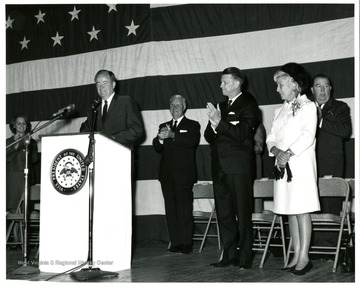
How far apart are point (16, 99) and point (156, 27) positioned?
239 centimetres

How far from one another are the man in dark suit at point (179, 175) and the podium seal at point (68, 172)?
1755 millimetres

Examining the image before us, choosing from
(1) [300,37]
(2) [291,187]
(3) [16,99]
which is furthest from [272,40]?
(3) [16,99]

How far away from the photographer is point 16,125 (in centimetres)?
654

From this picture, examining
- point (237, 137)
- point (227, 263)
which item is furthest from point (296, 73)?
point (227, 263)

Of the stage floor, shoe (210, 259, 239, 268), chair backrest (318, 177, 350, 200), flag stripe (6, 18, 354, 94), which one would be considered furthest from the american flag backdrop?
shoe (210, 259, 239, 268)

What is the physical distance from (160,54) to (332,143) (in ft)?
8.36

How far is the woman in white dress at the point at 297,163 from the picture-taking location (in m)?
3.88

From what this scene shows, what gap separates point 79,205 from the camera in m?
3.97

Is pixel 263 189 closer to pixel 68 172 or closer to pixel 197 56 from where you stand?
pixel 68 172

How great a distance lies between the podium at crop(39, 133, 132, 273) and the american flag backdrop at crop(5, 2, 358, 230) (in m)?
2.30

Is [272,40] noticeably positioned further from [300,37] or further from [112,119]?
[112,119]

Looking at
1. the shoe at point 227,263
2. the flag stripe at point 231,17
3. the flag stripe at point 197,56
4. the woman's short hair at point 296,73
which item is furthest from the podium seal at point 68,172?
the flag stripe at point 231,17

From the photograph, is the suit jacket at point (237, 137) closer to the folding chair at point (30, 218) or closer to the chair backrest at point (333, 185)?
the chair backrest at point (333, 185)

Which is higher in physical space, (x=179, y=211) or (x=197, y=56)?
(x=197, y=56)
